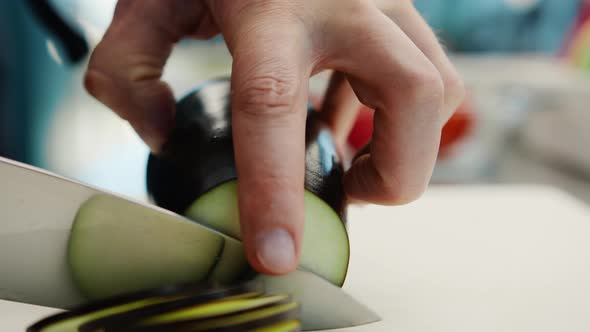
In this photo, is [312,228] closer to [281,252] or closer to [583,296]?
[281,252]

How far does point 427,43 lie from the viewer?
65 centimetres

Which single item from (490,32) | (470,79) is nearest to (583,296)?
(470,79)

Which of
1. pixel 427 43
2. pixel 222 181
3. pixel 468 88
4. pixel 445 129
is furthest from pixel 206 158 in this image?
pixel 468 88

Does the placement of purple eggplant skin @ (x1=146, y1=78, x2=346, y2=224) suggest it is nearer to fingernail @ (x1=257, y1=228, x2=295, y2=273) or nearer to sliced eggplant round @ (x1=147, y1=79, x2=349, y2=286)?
sliced eggplant round @ (x1=147, y1=79, x2=349, y2=286)

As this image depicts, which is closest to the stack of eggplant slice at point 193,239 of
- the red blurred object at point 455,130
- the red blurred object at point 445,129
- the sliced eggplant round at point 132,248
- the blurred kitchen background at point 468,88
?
the sliced eggplant round at point 132,248

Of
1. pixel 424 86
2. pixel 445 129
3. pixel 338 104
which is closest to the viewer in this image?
pixel 424 86

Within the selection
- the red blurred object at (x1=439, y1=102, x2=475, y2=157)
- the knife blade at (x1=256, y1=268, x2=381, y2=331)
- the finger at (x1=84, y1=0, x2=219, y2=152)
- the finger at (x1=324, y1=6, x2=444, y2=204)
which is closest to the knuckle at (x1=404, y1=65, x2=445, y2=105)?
the finger at (x1=324, y1=6, x2=444, y2=204)

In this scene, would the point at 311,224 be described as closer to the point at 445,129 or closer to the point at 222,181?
the point at 222,181

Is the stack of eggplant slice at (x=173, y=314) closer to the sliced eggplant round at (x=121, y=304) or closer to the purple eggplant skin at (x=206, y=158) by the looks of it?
the sliced eggplant round at (x=121, y=304)

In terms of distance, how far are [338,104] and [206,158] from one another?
0.41 metres

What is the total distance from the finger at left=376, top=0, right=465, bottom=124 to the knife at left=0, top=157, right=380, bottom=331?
246 millimetres

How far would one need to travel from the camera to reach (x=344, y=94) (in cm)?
97

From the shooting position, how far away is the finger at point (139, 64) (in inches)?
31.0

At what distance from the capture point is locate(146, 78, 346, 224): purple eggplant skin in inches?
24.0
